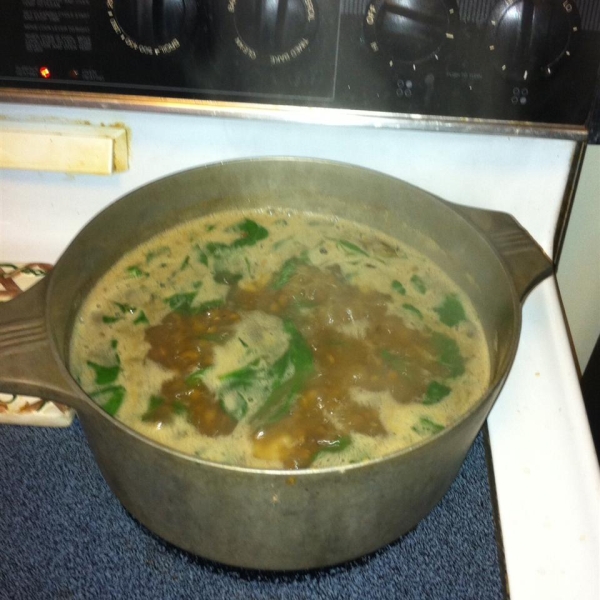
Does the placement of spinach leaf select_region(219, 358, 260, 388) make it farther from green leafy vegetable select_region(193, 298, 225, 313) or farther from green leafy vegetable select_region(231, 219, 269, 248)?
green leafy vegetable select_region(231, 219, 269, 248)

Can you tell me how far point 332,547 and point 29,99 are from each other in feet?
1.79

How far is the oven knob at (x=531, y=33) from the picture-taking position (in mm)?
618

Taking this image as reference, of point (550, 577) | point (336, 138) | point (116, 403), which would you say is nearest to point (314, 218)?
point (336, 138)

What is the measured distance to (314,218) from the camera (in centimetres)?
83

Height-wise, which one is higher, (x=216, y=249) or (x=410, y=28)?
(x=410, y=28)

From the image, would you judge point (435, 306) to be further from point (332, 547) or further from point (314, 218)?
point (332, 547)

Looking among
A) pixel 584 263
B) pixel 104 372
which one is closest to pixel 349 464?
pixel 104 372

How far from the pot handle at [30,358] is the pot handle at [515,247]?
43cm

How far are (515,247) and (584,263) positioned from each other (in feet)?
0.82

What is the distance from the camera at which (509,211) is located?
2.62 feet

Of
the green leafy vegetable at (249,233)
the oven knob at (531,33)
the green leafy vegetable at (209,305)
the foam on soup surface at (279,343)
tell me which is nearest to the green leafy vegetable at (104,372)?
the foam on soup surface at (279,343)

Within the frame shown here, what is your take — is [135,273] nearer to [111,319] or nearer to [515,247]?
[111,319]

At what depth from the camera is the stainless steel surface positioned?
68 centimetres

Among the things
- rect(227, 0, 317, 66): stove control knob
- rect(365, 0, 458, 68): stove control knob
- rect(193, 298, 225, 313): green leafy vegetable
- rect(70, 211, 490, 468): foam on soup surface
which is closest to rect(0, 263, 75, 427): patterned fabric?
rect(70, 211, 490, 468): foam on soup surface
